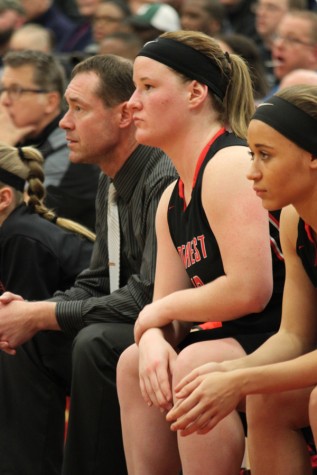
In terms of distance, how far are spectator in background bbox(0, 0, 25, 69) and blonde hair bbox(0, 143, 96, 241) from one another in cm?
478

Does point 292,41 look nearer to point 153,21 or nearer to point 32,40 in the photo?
point 153,21

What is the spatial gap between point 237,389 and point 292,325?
1.07 feet

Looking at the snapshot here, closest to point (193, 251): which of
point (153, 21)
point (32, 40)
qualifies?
point (32, 40)

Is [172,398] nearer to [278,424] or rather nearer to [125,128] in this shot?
[278,424]

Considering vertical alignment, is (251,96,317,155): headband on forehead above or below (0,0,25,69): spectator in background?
above

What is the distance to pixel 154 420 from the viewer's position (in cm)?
322

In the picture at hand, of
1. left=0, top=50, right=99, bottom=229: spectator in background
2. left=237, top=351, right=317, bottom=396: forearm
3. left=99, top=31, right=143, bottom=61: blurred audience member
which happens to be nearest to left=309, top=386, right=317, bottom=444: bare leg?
left=237, top=351, right=317, bottom=396: forearm

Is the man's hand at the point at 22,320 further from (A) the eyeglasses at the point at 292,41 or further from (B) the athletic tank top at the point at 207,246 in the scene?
(A) the eyeglasses at the point at 292,41

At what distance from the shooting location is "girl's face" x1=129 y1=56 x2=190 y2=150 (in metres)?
3.37

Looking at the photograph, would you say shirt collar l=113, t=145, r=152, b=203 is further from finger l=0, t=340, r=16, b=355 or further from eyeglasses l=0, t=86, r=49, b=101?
eyeglasses l=0, t=86, r=49, b=101

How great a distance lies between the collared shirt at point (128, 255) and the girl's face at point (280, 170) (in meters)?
0.94

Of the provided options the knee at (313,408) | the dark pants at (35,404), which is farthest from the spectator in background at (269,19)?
the knee at (313,408)

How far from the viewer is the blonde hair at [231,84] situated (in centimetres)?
338

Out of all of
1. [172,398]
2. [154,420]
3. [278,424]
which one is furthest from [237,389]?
[154,420]
